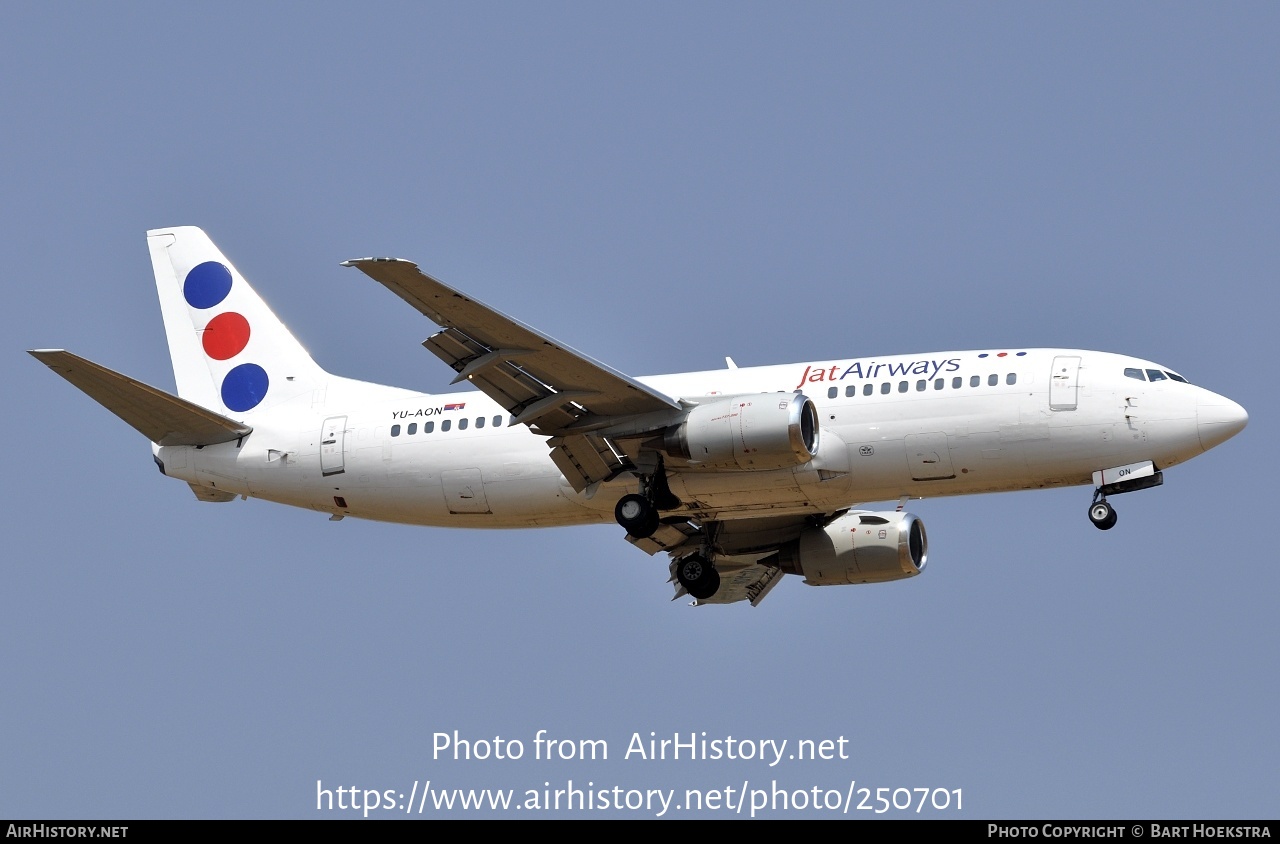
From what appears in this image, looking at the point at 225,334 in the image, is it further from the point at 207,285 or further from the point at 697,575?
the point at 697,575

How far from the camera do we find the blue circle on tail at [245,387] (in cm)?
4372

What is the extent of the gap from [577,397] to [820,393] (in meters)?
5.00

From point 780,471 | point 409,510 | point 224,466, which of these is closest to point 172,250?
point 224,466

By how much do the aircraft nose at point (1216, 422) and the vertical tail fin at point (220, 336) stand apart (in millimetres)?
19546

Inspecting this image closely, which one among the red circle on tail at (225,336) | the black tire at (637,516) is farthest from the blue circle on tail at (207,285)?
the black tire at (637,516)

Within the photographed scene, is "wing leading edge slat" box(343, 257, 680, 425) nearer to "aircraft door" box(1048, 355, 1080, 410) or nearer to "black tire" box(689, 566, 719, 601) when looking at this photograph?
"black tire" box(689, 566, 719, 601)

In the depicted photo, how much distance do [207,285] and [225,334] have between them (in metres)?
1.57

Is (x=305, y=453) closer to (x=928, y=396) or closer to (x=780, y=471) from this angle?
(x=780, y=471)

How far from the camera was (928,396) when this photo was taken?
3741 cm

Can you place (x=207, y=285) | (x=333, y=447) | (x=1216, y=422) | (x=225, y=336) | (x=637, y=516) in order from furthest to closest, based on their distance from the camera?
(x=207, y=285) → (x=225, y=336) → (x=333, y=447) → (x=637, y=516) → (x=1216, y=422)

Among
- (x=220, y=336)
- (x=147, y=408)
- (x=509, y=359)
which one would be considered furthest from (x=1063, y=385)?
(x=220, y=336)

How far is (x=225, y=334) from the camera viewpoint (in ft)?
148

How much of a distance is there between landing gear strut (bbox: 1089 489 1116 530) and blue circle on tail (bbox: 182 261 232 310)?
2149 centimetres

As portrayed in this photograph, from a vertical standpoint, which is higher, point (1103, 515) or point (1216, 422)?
point (1216, 422)
